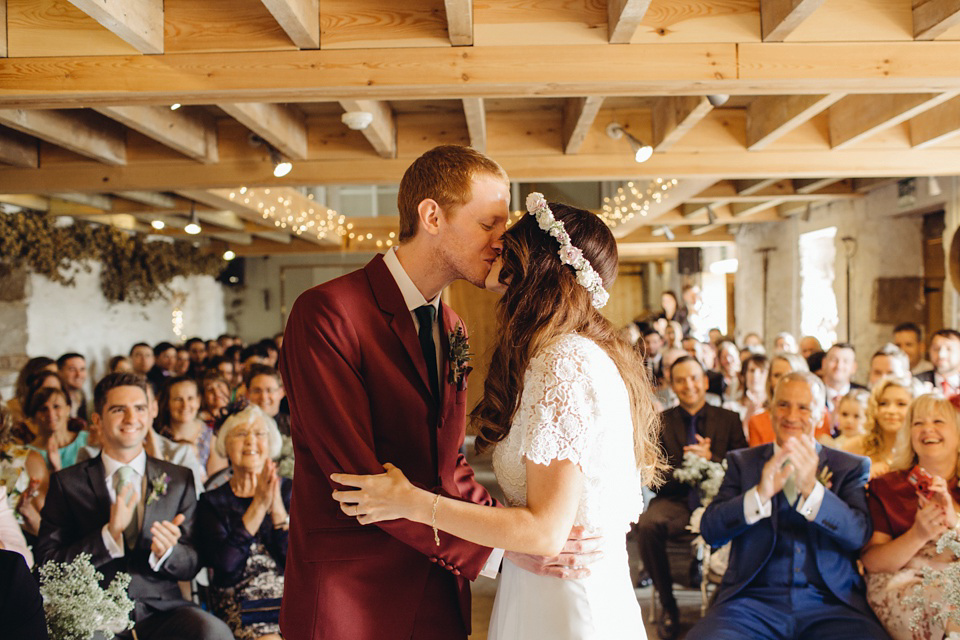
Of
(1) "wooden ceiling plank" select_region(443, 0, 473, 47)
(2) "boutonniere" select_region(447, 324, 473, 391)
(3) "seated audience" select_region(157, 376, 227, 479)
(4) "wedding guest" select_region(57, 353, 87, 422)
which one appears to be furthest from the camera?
→ (4) "wedding guest" select_region(57, 353, 87, 422)

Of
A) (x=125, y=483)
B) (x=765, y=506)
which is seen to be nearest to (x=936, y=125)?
(x=765, y=506)

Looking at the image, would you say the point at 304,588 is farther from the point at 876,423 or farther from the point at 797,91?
the point at 876,423

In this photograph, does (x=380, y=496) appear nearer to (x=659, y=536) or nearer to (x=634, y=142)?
(x=659, y=536)

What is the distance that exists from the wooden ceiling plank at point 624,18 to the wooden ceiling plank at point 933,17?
41.2 inches

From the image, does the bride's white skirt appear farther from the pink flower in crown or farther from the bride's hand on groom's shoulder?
the pink flower in crown

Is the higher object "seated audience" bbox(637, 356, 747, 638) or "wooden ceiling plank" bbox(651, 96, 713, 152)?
"wooden ceiling plank" bbox(651, 96, 713, 152)

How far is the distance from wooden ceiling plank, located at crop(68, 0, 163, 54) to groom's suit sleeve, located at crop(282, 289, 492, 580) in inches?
60.3

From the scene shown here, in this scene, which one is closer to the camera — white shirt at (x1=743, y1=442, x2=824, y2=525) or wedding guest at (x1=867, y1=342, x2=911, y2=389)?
white shirt at (x1=743, y1=442, x2=824, y2=525)

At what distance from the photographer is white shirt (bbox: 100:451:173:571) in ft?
9.32

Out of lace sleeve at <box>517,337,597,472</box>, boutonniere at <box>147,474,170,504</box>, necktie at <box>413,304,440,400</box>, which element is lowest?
boutonniere at <box>147,474,170,504</box>

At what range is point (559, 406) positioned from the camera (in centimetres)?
163

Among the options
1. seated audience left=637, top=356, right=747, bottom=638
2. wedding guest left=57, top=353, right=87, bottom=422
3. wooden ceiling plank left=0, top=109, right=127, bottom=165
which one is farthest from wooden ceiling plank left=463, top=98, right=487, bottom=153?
wedding guest left=57, top=353, right=87, bottom=422

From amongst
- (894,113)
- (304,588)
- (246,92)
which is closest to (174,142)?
(246,92)

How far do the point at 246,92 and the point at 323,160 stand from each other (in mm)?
2090
